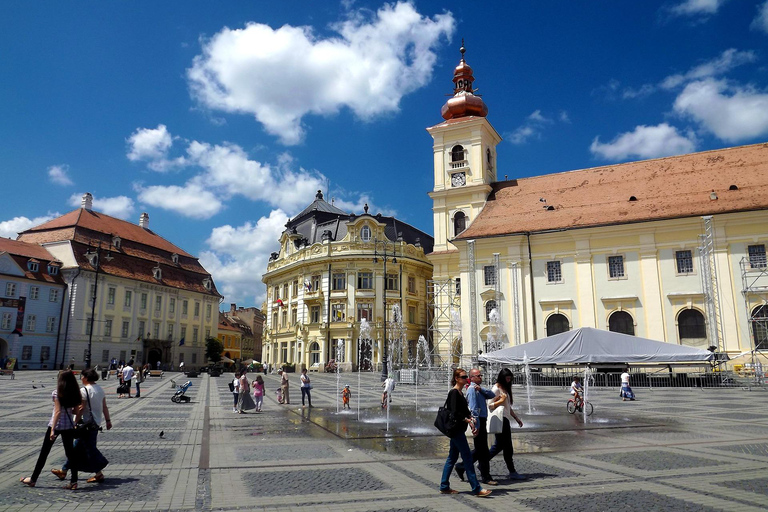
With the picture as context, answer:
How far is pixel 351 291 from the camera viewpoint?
55.9 metres

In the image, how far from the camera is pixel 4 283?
4684cm

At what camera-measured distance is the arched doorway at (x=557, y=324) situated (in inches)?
1512

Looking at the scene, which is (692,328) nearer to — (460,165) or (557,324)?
(557,324)

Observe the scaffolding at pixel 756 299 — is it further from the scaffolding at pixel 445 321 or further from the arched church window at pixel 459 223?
the arched church window at pixel 459 223

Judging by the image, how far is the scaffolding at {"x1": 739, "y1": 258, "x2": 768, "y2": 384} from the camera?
32469 mm

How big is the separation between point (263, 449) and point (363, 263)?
45798 millimetres

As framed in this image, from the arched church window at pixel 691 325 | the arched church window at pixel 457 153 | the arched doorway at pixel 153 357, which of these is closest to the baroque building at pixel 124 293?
the arched doorway at pixel 153 357

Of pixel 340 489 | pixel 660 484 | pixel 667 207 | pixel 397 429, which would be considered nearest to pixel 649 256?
pixel 667 207

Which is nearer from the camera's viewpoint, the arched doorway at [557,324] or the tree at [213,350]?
the arched doorway at [557,324]

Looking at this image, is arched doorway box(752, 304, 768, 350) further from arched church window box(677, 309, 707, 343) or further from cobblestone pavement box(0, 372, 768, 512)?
cobblestone pavement box(0, 372, 768, 512)

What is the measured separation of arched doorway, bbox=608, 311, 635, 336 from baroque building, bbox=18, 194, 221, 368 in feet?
132

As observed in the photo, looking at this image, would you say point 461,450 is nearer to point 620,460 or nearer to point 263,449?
point 620,460

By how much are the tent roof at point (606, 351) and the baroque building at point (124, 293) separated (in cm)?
3710

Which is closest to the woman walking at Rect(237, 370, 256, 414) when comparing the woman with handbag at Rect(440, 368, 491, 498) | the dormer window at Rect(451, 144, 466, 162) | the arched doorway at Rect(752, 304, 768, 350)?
the woman with handbag at Rect(440, 368, 491, 498)
